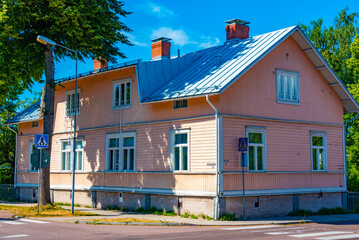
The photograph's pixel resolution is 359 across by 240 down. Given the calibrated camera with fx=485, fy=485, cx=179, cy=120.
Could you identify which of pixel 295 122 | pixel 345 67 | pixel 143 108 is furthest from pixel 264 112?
pixel 345 67

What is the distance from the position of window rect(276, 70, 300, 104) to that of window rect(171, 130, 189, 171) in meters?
4.85

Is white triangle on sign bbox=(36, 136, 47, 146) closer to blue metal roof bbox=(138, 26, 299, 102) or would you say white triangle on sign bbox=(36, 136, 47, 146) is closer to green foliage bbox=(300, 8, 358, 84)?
blue metal roof bbox=(138, 26, 299, 102)

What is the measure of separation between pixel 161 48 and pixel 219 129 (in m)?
10.9

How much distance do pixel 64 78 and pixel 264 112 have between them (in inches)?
495

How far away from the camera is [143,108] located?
2394 cm

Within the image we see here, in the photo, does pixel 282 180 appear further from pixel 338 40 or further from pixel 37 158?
pixel 338 40

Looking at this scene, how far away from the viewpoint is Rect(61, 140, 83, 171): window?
28.3m

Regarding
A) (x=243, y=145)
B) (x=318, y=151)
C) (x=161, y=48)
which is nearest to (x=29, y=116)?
(x=161, y=48)

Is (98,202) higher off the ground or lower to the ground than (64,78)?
lower

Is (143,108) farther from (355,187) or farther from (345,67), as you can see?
(345,67)

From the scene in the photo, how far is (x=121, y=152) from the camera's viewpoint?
25156 mm

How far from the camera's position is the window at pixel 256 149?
2138cm

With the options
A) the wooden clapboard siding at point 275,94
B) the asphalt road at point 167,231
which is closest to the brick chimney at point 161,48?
the wooden clapboard siding at point 275,94

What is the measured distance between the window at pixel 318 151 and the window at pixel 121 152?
8.95m
